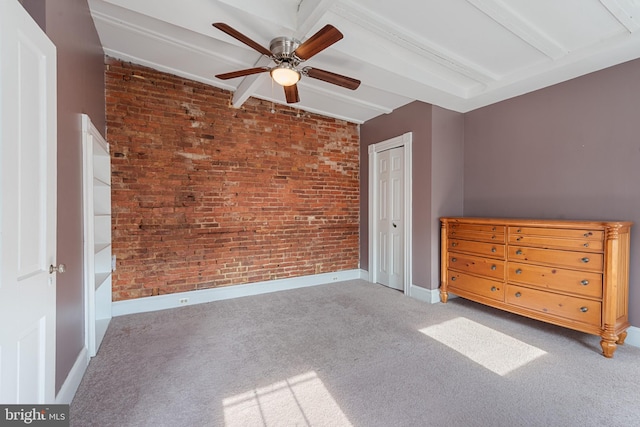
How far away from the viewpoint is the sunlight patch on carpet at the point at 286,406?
1.66m

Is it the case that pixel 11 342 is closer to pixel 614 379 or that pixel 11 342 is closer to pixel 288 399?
pixel 288 399

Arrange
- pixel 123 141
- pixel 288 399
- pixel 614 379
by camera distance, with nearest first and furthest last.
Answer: pixel 288 399 < pixel 614 379 < pixel 123 141

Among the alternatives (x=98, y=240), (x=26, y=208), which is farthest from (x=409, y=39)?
(x=98, y=240)

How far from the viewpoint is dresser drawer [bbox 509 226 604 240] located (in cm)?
239

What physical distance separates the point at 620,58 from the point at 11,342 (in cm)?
457

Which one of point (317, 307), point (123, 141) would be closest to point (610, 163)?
point (317, 307)

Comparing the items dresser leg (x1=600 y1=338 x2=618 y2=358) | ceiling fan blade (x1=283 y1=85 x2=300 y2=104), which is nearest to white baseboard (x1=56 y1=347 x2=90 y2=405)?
ceiling fan blade (x1=283 y1=85 x2=300 y2=104)

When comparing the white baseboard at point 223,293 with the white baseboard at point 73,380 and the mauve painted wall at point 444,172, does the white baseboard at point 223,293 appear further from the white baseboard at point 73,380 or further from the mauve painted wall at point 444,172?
the mauve painted wall at point 444,172

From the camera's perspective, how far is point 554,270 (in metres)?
2.62

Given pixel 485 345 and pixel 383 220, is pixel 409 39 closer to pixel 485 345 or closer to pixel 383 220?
pixel 383 220

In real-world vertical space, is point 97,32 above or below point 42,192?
above

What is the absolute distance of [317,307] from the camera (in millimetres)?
3594

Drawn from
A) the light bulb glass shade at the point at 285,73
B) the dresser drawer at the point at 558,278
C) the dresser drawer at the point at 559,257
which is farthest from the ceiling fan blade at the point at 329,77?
the dresser drawer at the point at 558,278

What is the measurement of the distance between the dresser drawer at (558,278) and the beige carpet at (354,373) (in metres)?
0.50
